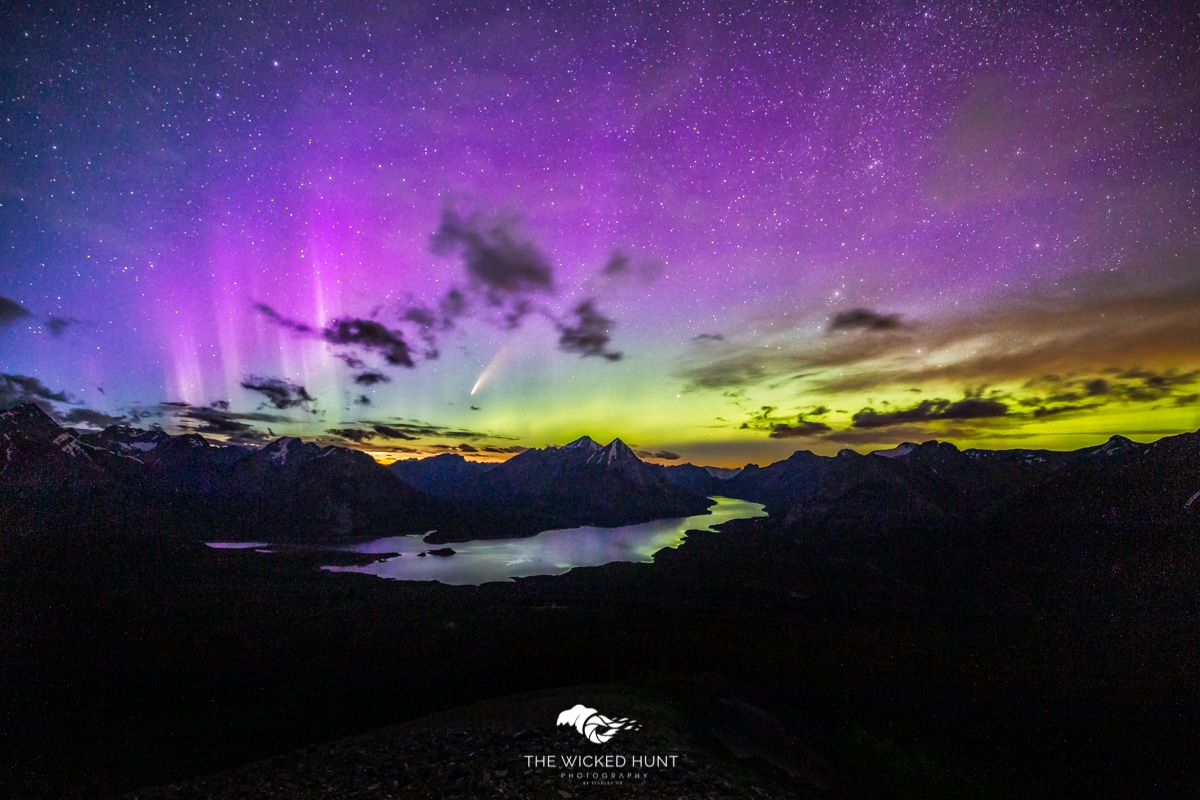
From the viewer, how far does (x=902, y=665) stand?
2375 inches

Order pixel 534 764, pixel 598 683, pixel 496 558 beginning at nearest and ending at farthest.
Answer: pixel 534 764 → pixel 598 683 → pixel 496 558

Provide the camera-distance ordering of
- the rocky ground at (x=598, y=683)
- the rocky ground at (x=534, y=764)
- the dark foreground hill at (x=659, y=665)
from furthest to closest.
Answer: the dark foreground hill at (x=659, y=665) < the rocky ground at (x=598, y=683) < the rocky ground at (x=534, y=764)

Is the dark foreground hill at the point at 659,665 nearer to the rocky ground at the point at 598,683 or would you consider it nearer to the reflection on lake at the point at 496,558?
the rocky ground at the point at 598,683

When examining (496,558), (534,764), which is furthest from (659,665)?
(496,558)

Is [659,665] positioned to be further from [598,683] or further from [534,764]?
[534,764]

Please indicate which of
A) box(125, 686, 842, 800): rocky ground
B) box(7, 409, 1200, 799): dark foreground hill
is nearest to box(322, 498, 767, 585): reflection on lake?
box(7, 409, 1200, 799): dark foreground hill

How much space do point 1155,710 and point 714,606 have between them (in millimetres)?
56626

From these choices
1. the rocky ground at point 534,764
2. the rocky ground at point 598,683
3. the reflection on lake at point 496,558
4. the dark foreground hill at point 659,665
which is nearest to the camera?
the rocky ground at point 534,764

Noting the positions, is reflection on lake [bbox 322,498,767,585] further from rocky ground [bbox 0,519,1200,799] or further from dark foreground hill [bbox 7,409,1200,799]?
rocky ground [bbox 0,519,1200,799]

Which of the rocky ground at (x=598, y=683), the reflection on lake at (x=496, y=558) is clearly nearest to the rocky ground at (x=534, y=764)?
the rocky ground at (x=598, y=683)

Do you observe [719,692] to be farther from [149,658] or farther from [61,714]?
[149,658]

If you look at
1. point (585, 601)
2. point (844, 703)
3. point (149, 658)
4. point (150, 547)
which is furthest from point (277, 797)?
point (150, 547)

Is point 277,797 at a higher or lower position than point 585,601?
higher

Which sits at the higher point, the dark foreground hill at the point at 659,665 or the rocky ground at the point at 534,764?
the rocky ground at the point at 534,764
